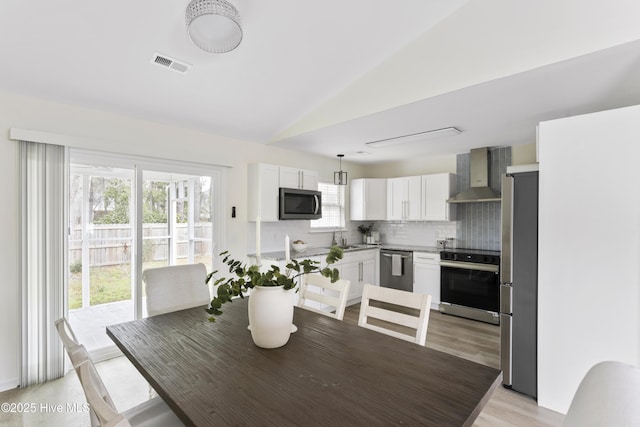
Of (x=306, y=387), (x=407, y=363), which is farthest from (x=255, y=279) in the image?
(x=407, y=363)

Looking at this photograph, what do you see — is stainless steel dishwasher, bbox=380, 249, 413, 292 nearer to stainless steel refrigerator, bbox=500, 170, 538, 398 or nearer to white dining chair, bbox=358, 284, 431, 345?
stainless steel refrigerator, bbox=500, 170, 538, 398

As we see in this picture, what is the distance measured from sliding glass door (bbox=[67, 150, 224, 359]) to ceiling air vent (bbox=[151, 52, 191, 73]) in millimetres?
1134

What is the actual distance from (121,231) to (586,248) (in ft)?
12.9

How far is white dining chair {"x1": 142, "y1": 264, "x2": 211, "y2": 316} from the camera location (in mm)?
2178

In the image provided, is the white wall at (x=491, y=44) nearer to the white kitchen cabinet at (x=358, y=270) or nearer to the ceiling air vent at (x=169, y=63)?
the ceiling air vent at (x=169, y=63)

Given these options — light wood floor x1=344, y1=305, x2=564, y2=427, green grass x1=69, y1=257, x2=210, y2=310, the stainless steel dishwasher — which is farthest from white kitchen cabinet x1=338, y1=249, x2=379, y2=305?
green grass x1=69, y1=257, x2=210, y2=310

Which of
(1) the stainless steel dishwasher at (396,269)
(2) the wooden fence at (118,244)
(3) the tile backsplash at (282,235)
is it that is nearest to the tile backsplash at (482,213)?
(1) the stainless steel dishwasher at (396,269)

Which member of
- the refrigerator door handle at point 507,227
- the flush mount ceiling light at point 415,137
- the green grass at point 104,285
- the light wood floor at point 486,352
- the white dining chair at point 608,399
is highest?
the flush mount ceiling light at point 415,137

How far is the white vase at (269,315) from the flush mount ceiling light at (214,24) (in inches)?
63.8

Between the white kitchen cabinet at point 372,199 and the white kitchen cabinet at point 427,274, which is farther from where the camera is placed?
the white kitchen cabinet at point 372,199

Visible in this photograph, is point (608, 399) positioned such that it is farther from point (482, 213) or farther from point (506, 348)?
point (482, 213)

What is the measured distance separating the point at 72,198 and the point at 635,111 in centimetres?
435

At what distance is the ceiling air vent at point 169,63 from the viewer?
7.81 ft

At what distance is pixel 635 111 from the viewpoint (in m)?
1.92
